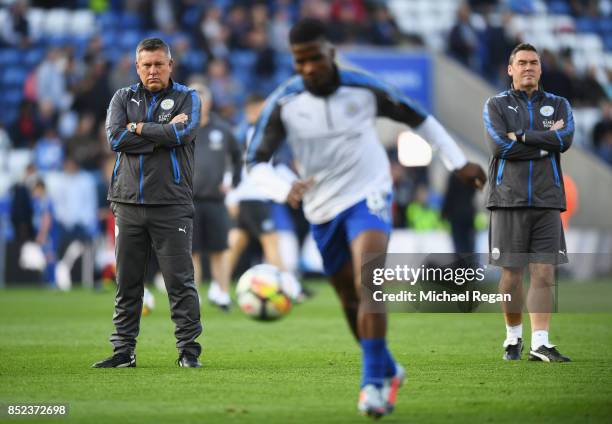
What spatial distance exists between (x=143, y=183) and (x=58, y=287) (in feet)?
45.3

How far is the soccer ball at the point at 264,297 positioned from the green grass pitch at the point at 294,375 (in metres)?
0.44

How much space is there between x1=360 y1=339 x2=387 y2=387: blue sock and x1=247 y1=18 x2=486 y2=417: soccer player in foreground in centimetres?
14

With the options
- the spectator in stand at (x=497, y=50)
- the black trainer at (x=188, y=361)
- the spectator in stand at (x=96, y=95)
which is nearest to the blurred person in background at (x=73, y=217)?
the spectator in stand at (x=96, y=95)

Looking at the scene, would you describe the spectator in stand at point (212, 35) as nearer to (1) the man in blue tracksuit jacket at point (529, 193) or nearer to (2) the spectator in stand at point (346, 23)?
(2) the spectator in stand at point (346, 23)

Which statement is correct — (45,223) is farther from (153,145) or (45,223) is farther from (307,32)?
(307,32)

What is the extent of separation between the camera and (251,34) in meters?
27.5

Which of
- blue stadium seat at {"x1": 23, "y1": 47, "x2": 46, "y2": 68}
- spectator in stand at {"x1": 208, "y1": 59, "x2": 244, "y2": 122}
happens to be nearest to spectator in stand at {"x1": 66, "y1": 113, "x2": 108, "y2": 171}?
spectator in stand at {"x1": 208, "y1": 59, "x2": 244, "y2": 122}

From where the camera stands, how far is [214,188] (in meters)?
15.5

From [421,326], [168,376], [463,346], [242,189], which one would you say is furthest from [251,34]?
[168,376]

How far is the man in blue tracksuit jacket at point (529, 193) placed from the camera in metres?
9.80

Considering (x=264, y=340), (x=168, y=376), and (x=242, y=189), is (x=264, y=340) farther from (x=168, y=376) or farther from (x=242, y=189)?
(x=242, y=189)

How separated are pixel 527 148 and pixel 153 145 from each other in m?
2.95

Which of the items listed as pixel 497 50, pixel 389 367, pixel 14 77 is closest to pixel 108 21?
pixel 14 77

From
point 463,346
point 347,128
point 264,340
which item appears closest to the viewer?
point 347,128
